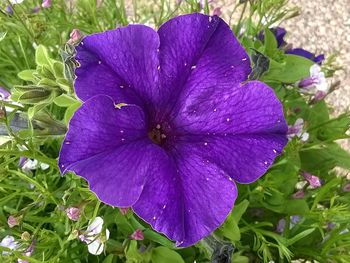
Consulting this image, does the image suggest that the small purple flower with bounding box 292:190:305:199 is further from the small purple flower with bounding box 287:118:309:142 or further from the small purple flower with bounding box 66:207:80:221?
the small purple flower with bounding box 66:207:80:221

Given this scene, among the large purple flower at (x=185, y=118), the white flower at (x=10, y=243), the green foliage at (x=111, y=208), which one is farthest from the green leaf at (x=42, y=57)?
the white flower at (x=10, y=243)

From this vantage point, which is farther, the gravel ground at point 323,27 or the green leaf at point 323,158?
the gravel ground at point 323,27

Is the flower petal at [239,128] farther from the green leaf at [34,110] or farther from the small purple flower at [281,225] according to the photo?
the small purple flower at [281,225]

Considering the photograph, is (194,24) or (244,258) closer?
(194,24)

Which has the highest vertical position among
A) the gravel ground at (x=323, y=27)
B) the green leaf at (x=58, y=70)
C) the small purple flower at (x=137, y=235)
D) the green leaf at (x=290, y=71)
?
the green leaf at (x=58, y=70)

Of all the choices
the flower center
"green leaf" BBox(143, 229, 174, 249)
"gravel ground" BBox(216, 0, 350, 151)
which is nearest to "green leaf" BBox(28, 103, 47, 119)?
the flower center

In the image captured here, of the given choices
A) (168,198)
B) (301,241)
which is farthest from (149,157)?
(301,241)

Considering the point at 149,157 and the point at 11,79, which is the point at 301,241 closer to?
the point at 149,157

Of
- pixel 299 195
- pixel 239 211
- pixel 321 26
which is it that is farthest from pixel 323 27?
pixel 239 211
